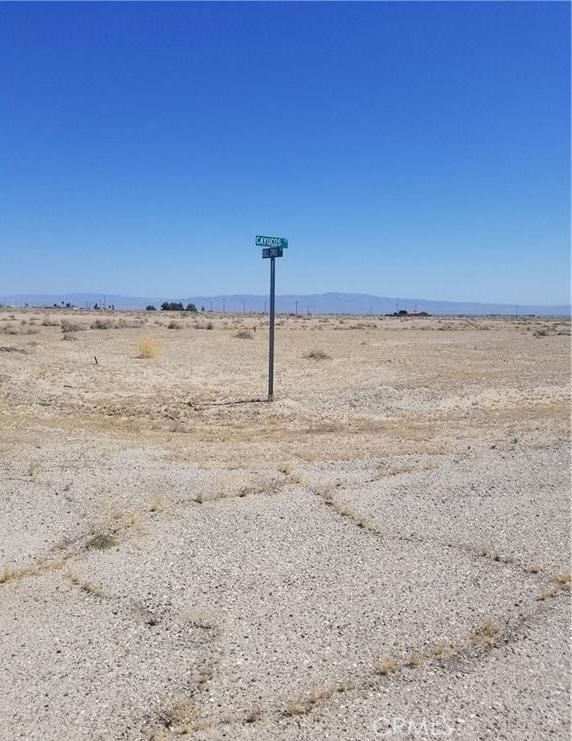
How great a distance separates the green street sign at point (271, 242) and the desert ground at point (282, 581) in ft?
14.5

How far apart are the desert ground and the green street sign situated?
441 centimetres

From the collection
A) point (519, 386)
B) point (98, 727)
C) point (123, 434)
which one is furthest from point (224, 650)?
point (519, 386)

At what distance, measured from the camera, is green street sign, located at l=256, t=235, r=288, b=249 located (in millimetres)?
14312

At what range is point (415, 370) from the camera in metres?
22.8

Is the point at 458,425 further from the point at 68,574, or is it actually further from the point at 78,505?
the point at 68,574

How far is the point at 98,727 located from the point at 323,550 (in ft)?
9.44

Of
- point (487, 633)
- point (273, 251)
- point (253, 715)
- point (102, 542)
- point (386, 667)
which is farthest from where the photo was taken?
point (273, 251)

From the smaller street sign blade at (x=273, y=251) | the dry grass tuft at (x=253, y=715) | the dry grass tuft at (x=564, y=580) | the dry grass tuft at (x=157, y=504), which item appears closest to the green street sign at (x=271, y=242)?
the smaller street sign blade at (x=273, y=251)

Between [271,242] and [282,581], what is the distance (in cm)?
1026

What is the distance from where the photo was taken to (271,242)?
14391mm

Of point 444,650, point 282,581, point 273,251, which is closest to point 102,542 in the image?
point 282,581

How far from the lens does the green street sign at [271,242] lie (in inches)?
563

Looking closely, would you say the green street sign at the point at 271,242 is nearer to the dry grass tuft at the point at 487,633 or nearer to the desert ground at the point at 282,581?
the desert ground at the point at 282,581

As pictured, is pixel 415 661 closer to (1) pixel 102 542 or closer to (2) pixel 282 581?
(2) pixel 282 581
